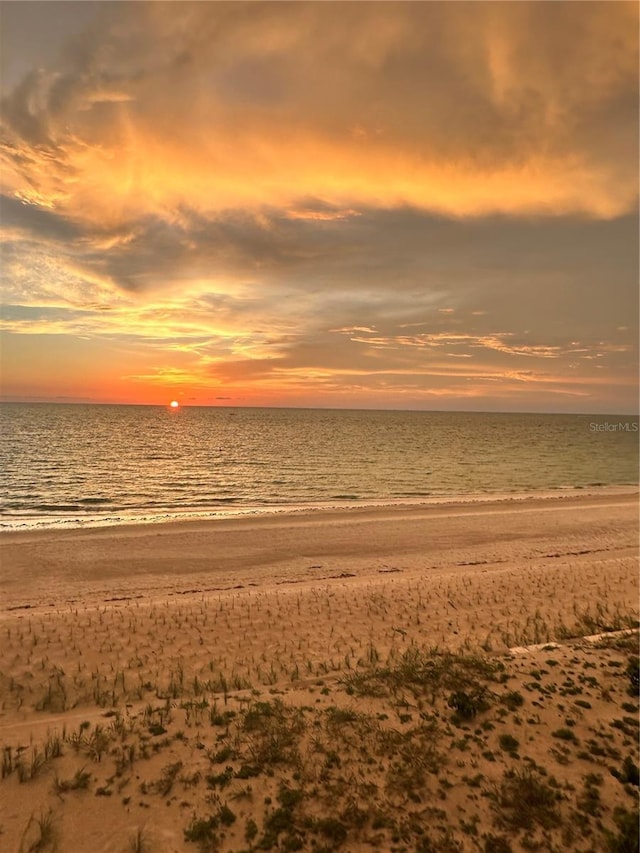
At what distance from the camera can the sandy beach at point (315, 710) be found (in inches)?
283

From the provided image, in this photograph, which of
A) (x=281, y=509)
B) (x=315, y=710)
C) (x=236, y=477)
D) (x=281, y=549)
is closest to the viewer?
(x=315, y=710)

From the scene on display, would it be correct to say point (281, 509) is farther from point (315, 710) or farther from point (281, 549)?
point (315, 710)

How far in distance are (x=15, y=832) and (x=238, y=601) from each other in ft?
39.6

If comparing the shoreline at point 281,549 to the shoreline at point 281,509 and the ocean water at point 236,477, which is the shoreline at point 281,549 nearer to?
the shoreline at point 281,509

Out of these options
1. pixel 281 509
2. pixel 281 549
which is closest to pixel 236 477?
pixel 281 509

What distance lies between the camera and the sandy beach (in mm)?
7176

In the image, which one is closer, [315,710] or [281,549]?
[315,710]

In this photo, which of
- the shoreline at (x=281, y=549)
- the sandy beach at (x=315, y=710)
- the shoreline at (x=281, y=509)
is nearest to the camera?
the sandy beach at (x=315, y=710)

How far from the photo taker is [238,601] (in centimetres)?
1898

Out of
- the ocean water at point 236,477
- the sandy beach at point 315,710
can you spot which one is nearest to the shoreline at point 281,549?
the sandy beach at point 315,710

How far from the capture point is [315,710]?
996 cm

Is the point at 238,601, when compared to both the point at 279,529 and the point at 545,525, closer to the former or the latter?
the point at 279,529

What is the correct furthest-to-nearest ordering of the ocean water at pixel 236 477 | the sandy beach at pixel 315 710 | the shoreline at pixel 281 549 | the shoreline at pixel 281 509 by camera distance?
the ocean water at pixel 236 477
the shoreline at pixel 281 509
the shoreline at pixel 281 549
the sandy beach at pixel 315 710

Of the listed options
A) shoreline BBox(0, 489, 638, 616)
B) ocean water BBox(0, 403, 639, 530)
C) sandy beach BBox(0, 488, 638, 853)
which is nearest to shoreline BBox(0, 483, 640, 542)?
ocean water BBox(0, 403, 639, 530)
